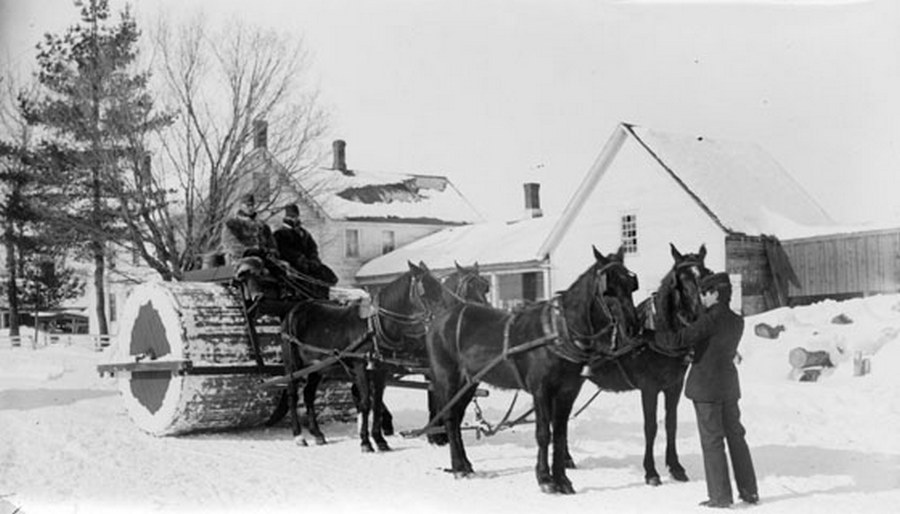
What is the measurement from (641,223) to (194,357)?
535cm

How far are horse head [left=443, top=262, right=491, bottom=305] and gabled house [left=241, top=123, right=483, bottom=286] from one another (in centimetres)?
269

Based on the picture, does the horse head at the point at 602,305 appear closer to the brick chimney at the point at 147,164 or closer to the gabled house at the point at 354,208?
the gabled house at the point at 354,208

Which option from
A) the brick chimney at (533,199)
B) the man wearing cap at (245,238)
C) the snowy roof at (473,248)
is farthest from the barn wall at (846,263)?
the man wearing cap at (245,238)

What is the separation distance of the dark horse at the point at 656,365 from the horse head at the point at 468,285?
1.67 m

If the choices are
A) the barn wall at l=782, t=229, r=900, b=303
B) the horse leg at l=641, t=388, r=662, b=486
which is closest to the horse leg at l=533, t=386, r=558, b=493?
the horse leg at l=641, t=388, r=662, b=486

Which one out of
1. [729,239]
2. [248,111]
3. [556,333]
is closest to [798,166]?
[729,239]

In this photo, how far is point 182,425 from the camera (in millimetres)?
10633

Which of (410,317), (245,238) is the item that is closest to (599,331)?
(410,317)

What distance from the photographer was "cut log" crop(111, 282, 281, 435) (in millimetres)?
10484

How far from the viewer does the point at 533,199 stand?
10688mm

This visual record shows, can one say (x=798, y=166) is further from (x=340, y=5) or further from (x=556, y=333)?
(x=340, y=5)

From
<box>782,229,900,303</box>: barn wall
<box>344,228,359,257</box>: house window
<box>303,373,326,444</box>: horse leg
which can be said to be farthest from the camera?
<box>344,228,359,257</box>: house window

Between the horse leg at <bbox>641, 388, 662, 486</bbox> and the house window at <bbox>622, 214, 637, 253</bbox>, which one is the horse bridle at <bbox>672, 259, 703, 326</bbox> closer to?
the horse leg at <bbox>641, 388, 662, 486</bbox>

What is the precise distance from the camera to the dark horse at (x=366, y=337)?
973 centimetres
